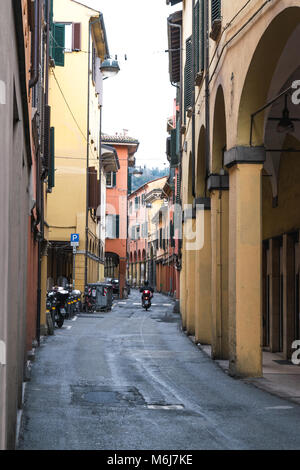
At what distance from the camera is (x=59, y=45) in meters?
28.2

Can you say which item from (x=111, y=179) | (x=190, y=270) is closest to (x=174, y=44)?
(x=190, y=270)

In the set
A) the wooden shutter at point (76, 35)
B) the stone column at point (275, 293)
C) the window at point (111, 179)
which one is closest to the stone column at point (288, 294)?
the stone column at point (275, 293)

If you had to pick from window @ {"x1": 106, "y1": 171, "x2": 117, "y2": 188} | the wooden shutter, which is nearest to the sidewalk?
the wooden shutter

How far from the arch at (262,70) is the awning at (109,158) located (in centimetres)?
3722

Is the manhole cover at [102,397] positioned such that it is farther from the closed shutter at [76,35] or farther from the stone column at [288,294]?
the closed shutter at [76,35]

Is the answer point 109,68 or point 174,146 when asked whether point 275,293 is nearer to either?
point 109,68

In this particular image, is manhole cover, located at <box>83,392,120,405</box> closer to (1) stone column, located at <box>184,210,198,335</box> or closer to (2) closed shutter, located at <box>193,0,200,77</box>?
(2) closed shutter, located at <box>193,0,200,77</box>

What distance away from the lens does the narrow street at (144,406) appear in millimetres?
6801

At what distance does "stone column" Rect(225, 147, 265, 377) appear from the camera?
1164 centimetres

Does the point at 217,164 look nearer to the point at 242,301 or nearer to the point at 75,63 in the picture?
the point at 242,301

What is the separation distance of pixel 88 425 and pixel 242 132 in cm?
593

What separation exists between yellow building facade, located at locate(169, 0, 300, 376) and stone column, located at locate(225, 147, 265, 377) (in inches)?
0.6

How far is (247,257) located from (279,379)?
6.32ft
